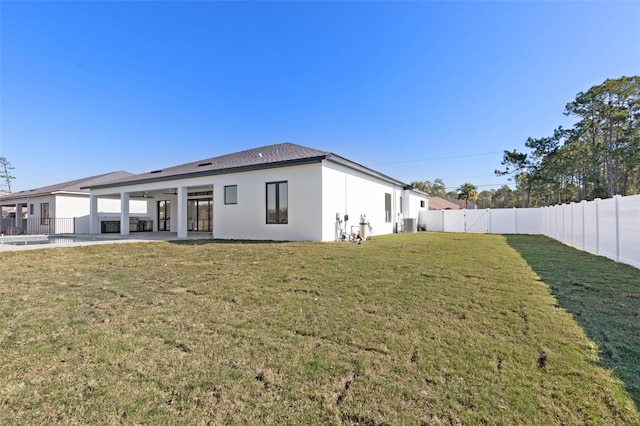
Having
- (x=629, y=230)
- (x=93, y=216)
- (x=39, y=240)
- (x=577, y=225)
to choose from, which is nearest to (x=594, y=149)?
(x=577, y=225)

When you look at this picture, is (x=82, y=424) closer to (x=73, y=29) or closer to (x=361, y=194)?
(x=361, y=194)

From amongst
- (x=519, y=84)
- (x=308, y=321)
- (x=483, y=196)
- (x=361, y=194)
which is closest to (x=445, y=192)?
(x=483, y=196)

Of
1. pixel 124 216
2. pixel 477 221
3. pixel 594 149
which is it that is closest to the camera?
pixel 124 216

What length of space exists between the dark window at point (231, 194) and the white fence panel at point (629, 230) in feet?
42.3

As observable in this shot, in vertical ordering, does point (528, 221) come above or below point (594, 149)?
below

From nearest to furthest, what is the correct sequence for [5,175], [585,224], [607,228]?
[607,228] < [585,224] < [5,175]

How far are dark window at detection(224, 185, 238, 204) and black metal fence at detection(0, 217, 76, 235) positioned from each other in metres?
14.7

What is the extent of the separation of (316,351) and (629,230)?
8299mm

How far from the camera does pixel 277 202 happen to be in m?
12.3

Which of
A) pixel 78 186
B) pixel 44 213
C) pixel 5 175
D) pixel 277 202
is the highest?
pixel 5 175

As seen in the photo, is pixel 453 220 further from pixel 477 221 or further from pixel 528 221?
pixel 528 221

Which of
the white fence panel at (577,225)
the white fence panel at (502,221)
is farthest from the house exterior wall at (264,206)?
the white fence panel at (502,221)

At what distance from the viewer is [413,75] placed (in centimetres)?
1451

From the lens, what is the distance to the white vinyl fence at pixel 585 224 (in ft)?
21.7
